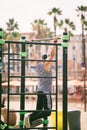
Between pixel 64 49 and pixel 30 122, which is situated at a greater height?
pixel 64 49

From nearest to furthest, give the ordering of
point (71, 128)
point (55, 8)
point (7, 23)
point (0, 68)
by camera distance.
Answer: point (0, 68)
point (71, 128)
point (55, 8)
point (7, 23)

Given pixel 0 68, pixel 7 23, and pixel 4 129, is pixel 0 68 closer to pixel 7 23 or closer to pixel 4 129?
pixel 4 129

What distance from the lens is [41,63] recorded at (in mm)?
6477

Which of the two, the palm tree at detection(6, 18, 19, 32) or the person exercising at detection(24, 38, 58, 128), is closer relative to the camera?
the person exercising at detection(24, 38, 58, 128)

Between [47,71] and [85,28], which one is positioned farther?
[85,28]

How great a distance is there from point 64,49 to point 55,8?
3137 cm

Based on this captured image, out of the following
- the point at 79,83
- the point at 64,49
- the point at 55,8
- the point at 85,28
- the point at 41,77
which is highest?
the point at 55,8

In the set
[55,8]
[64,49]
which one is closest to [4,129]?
[64,49]

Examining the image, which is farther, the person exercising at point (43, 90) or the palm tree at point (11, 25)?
the palm tree at point (11, 25)

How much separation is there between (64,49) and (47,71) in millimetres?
542

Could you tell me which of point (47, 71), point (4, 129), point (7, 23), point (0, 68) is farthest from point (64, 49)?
point (7, 23)

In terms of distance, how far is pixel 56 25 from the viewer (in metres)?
39.2

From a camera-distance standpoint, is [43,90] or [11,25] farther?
[11,25]

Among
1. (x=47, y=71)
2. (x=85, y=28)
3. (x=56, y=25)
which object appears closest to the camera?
(x=47, y=71)
